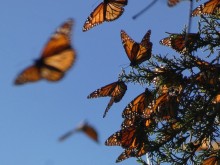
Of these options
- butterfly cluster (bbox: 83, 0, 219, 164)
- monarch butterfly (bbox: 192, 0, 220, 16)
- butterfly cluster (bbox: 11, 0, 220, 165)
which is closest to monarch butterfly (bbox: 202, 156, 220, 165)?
butterfly cluster (bbox: 11, 0, 220, 165)

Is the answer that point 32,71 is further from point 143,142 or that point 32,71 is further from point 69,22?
point 143,142

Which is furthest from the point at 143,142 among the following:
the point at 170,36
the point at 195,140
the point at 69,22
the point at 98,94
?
the point at 69,22

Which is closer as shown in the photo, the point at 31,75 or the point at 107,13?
the point at 31,75

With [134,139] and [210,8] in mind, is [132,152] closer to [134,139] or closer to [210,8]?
[134,139]

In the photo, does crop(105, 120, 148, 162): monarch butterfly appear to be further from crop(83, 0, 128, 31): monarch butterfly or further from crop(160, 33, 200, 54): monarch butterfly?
crop(83, 0, 128, 31): monarch butterfly

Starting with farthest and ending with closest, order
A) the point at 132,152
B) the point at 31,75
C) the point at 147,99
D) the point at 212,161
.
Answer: the point at 147,99 → the point at 132,152 → the point at 212,161 → the point at 31,75

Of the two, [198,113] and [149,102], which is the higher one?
[149,102]

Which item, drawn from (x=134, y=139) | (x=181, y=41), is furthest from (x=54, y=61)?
(x=181, y=41)
